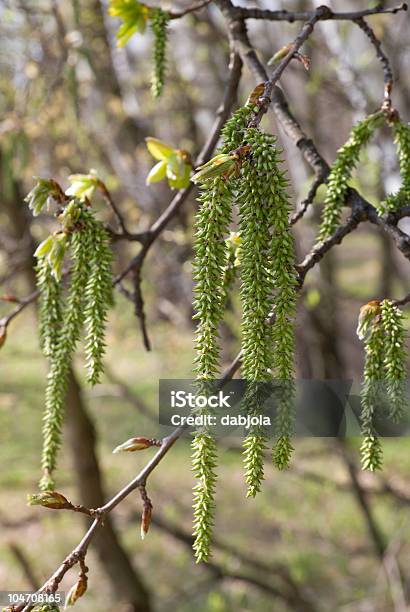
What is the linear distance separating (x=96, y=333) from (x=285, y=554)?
4.05 meters

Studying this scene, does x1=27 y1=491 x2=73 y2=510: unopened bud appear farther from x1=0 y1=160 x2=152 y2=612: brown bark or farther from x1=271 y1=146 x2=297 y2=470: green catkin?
x1=0 y1=160 x2=152 y2=612: brown bark

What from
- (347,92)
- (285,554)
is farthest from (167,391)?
(285,554)

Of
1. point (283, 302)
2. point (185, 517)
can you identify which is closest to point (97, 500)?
point (185, 517)

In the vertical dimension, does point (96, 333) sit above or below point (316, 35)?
below

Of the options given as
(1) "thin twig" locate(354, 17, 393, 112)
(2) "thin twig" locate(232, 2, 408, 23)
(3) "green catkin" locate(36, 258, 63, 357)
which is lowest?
(3) "green catkin" locate(36, 258, 63, 357)

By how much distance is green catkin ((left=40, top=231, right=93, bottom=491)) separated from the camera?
1.05 meters

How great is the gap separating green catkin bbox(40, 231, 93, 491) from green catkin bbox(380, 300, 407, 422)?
0.45 metres

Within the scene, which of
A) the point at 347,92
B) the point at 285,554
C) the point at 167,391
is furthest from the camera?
the point at 285,554

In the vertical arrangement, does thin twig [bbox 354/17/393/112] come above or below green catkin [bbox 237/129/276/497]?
above

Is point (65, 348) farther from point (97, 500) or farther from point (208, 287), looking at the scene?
point (97, 500)

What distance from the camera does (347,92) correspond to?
3670 mm

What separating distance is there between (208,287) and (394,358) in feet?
0.94

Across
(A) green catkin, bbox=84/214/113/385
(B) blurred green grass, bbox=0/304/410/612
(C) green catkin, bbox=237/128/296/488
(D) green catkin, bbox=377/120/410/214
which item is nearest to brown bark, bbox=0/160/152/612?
(B) blurred green grass, bbox=0/304/410/612

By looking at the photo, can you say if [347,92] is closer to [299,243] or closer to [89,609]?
[299,243]
